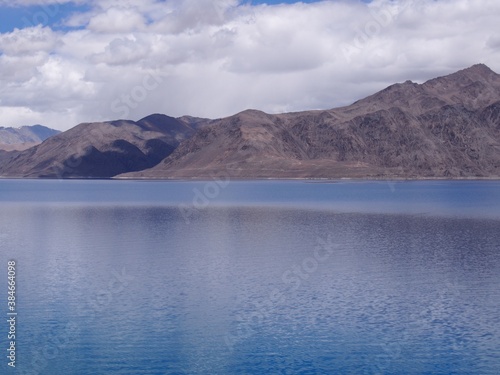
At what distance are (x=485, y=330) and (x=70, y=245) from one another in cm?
5295

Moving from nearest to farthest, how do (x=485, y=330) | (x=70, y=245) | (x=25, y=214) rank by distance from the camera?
(x=485, y=330) → (x=70, y=245) → (x=25, y=214)

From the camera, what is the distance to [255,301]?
48.3 meters

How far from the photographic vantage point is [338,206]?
477ft

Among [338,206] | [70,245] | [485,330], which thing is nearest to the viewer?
[485,330]

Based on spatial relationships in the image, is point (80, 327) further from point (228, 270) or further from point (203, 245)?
point (203, 245)

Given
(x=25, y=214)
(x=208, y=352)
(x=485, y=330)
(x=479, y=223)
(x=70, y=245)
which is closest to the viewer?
(x=208, y=352)

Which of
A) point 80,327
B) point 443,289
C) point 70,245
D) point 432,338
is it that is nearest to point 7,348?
point 80,327

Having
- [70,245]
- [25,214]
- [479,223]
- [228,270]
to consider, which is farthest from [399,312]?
[25,214]

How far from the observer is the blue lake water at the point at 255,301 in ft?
118

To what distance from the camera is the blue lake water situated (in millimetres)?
36094

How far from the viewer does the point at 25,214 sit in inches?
5054

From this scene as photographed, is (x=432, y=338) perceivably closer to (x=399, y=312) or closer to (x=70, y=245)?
(x=399, y=312)

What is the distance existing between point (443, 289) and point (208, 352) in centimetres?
2301

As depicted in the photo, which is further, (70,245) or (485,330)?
(70,245)
